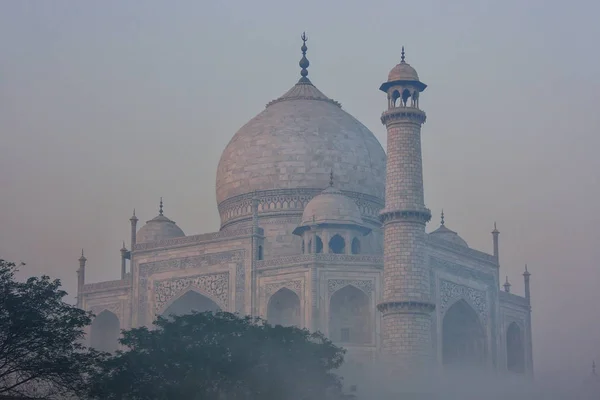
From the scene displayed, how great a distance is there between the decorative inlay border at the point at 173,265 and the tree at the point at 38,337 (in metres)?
12.9

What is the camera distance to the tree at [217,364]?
2731cm

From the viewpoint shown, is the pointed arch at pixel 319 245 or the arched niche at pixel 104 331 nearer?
the pointed arch at pixel 319 245

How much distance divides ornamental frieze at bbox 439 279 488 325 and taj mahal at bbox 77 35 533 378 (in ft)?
0.17

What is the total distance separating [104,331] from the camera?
40656mm

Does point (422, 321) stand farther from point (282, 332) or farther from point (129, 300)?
point (129, 300)

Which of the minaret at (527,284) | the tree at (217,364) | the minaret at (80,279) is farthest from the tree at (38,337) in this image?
the minaret at (527,284)

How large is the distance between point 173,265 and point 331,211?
4783 millimetres

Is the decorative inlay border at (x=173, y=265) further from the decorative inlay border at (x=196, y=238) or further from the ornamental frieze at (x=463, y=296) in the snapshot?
the ornamental frieze at (x=463, y=296)

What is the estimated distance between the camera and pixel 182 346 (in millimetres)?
28734

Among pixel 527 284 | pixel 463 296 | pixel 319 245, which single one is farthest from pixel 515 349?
pixel 319 245

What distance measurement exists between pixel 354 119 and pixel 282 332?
1318 centimetres

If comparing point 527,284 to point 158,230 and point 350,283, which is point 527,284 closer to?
point 350,283

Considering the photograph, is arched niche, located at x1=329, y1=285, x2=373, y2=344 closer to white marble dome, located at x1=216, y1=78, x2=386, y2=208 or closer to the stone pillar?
white marble dome, located at x1=216, y1=78, x2=386, y2=208

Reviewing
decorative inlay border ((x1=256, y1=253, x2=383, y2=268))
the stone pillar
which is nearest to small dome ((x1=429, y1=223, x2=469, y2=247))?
decorative inlay border ((x1=256, y1=253, x2=383, y2=268))
